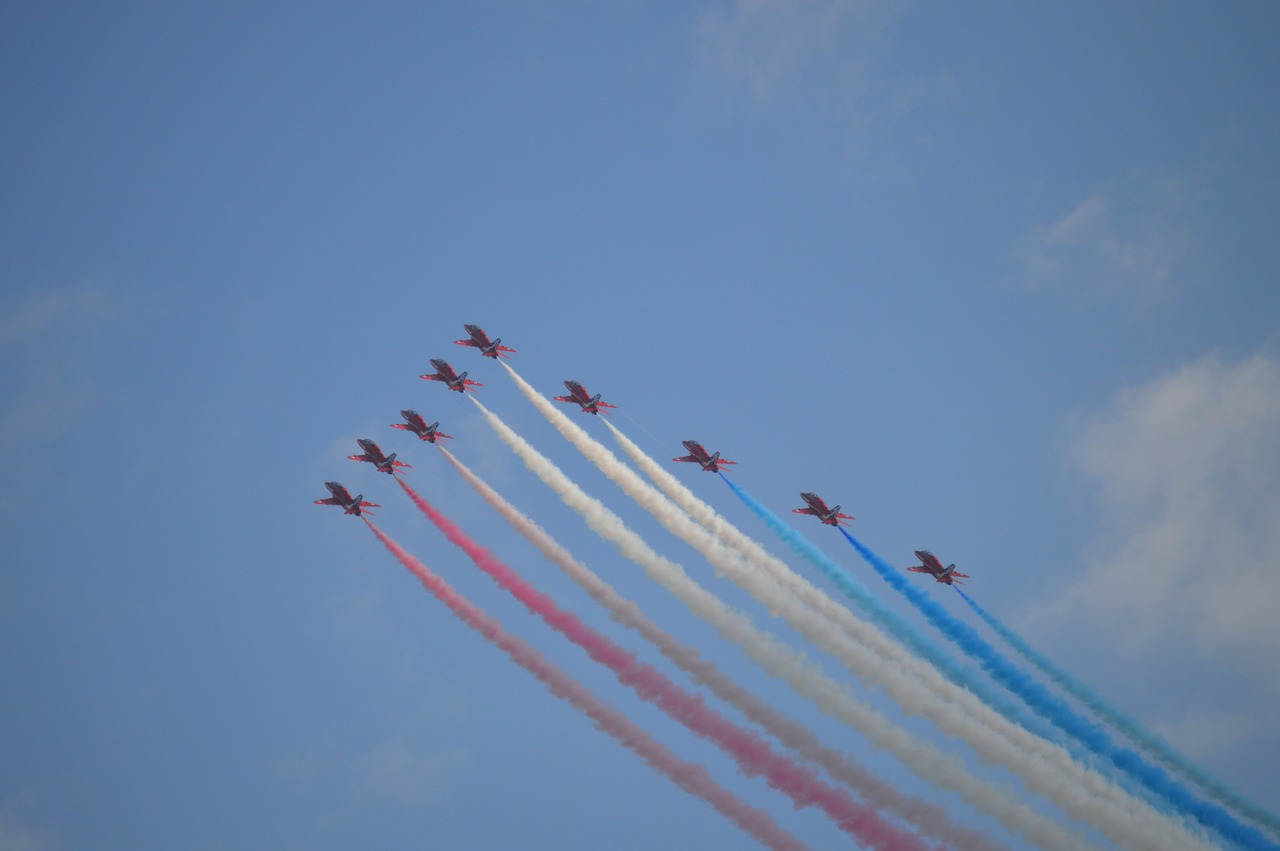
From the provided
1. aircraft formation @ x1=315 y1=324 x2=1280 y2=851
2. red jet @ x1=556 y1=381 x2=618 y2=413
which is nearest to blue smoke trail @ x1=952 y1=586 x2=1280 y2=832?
aircraft formation @ x1=315 y1=324 x2=1280 y2=851

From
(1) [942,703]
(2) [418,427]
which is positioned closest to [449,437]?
(2) [418,427]

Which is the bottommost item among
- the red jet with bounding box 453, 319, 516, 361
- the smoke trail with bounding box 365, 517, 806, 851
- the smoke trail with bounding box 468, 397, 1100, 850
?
the smoke trail with bounding box 365, 517, 806, 851

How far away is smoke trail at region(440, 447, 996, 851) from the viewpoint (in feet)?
196

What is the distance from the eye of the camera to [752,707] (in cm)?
6431

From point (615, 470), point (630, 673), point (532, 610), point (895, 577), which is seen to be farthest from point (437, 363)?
point (895, 577)

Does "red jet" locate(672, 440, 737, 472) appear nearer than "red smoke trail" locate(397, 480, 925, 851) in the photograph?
No

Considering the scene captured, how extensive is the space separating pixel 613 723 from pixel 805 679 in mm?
10474

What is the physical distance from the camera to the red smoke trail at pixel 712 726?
6056 cm

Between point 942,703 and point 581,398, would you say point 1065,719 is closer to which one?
point 942,703

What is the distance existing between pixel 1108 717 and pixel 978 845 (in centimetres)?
1574

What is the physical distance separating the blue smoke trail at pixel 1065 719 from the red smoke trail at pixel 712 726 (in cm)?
1401

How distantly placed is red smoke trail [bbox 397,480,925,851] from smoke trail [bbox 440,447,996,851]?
33.3 inches

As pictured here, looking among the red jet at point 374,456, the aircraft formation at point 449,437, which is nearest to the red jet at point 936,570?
the aircraft formation at point 449,437

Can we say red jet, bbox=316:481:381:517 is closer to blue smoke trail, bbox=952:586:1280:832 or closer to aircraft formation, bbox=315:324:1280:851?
aircraft formation, bbox=315:324:1280:851
